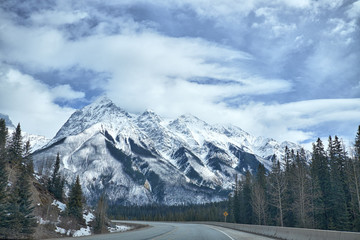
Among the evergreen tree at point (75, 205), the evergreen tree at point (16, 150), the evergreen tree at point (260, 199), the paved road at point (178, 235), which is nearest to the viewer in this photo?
the paved road at point (178, 235)

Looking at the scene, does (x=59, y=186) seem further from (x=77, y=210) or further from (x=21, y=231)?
(x=21, y=231)

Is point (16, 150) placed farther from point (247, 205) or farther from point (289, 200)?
point (289, 200)

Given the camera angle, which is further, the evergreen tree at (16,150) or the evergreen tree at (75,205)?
the evergreen tree at (16,150)

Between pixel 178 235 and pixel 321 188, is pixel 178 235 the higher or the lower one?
the lower one

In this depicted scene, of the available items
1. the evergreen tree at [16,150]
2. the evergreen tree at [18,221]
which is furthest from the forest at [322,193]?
the evergreen tree at [16,150]

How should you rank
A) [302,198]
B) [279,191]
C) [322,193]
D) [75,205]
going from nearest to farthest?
[302,198], [279,191], [322,193], [75,205]

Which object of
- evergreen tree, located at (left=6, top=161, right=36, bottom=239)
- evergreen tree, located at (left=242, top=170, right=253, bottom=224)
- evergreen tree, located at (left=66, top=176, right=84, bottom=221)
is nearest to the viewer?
evergreen tree, located at (left=6, top=161, right=36, bottom=239)

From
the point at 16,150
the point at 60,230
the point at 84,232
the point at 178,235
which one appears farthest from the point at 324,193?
the point at 16,150

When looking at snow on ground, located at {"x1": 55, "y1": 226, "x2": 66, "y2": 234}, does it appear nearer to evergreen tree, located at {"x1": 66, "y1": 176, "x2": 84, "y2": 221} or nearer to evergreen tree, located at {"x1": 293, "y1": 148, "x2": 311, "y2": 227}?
evergreen tree, located at {"x1": 66, "y1": 176, "x2": 84, "y2": 221}

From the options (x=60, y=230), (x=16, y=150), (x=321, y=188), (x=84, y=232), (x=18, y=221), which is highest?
(x=16, y=150)

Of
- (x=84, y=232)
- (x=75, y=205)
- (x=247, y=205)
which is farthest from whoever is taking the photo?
(x=247, y=205)

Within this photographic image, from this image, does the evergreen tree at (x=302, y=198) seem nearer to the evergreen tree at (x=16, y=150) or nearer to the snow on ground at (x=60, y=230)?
the snow on ground at (x=60, y=230)

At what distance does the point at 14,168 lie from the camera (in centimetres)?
6297

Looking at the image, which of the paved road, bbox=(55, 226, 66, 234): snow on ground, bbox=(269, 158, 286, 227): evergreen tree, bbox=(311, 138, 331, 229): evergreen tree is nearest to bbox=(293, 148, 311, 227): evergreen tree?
bbox=(311, 138, 331, 229): evergreen tree
